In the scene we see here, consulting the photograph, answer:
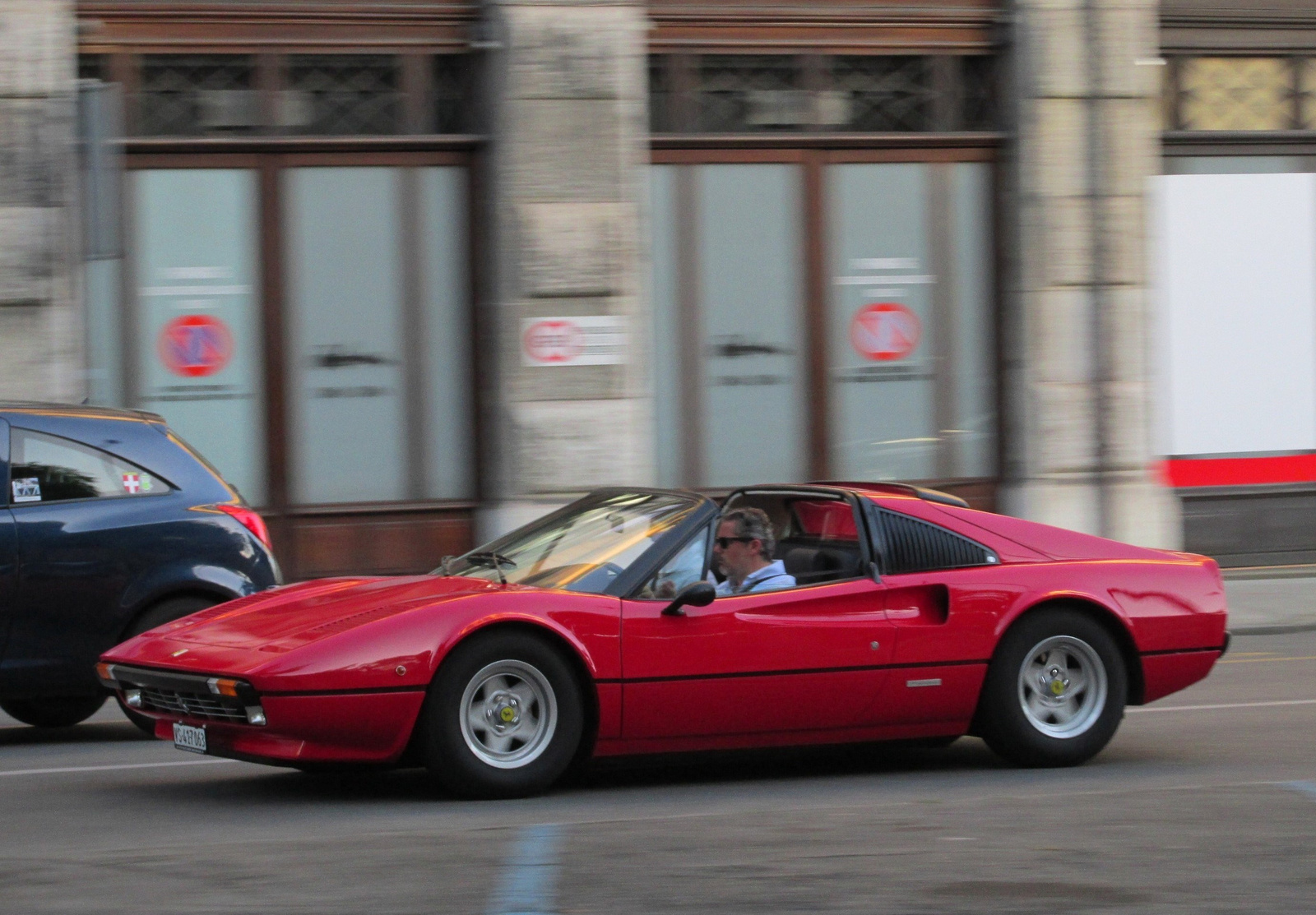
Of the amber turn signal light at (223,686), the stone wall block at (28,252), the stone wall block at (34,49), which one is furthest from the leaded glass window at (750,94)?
the amber turn signal light at (223,686)

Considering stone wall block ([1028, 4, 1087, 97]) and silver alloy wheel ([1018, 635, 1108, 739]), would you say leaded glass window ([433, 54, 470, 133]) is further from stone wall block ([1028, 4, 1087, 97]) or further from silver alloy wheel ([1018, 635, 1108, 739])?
silver alloy wheel ([1018, 635, 1108, 739])

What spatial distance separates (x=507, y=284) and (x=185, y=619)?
22.9 ft

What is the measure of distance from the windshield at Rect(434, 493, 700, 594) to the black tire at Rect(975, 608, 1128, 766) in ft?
4.54

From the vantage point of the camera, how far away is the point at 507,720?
6.30 m

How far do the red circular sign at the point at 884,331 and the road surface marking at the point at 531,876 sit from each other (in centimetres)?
940

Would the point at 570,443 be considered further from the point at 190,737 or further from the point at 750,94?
the point at 190,737

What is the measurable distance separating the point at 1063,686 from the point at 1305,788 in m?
1.02

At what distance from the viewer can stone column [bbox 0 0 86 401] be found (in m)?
12.8

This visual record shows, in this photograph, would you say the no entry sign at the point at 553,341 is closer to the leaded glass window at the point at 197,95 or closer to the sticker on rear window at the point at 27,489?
the leaded glass window at the point at 197,95

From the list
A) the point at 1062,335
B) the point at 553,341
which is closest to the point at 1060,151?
the point at 1062,335

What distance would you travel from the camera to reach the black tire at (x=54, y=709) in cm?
852

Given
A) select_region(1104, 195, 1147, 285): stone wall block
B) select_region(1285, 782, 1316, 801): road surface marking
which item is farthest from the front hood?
select_region(1104, 195, 1147, 285): stone wall block

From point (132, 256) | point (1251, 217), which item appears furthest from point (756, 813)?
point (1251, 217)

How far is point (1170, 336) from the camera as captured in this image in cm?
1541
